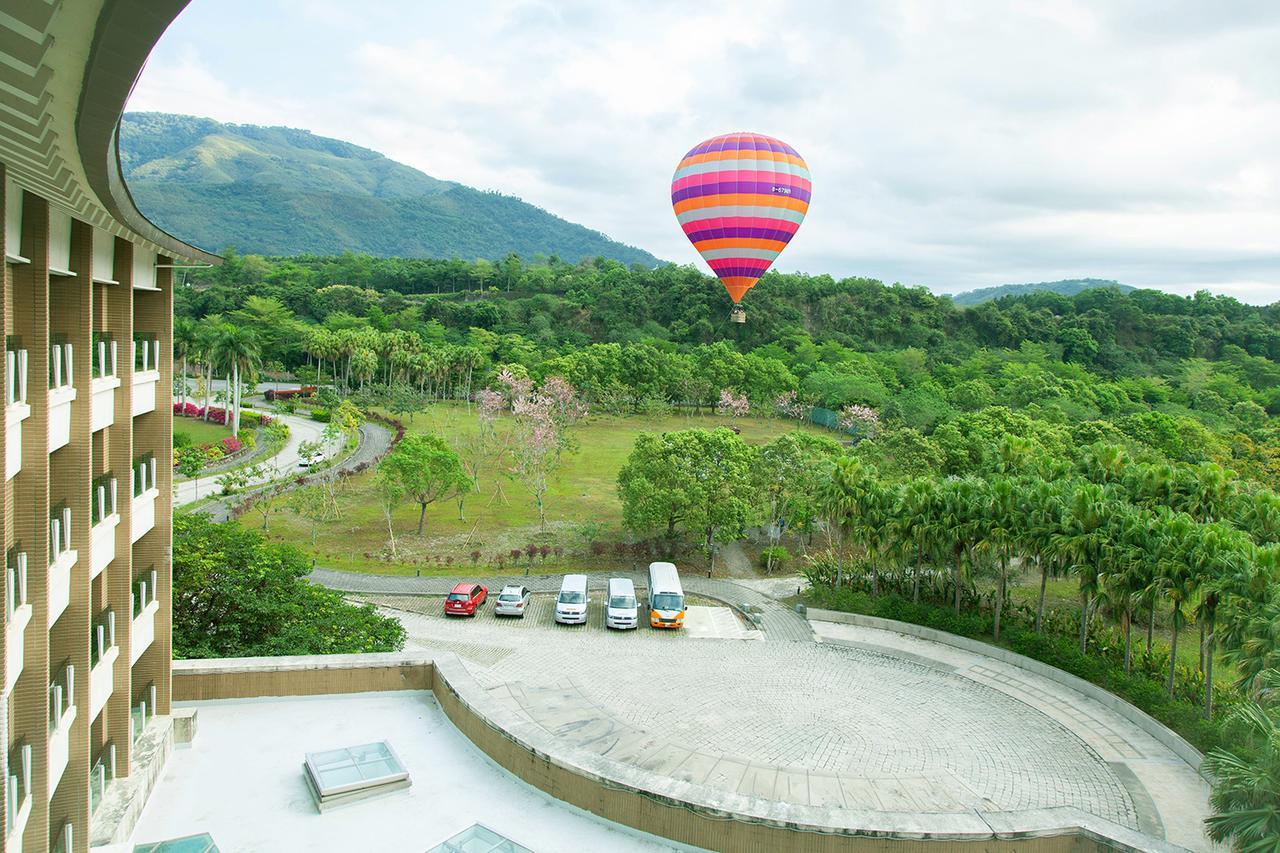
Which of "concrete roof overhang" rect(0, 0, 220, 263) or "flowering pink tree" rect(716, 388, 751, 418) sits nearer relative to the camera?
"concrete roof overhang" rect(0, 0, 220, 263)

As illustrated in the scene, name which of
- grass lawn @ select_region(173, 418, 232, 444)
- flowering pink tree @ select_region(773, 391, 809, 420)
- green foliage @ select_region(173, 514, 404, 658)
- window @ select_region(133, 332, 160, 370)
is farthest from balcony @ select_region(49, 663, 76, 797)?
flowering pink tree @ select_region(773, 391, 809, 420)

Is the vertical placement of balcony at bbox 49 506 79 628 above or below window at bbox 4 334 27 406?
below

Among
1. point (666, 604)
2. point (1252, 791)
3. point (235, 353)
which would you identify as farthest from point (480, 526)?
point (1252, 791)

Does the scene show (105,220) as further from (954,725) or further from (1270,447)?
(1270,447)

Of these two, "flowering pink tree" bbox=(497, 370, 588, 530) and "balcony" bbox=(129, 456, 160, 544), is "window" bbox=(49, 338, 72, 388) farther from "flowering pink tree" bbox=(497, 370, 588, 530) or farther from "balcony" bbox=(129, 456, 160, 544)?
"flowering pink tree" bbox=(497, 370, 588, 530)

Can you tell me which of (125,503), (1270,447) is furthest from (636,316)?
(125,503)

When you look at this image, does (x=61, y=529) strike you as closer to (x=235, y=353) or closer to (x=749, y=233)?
(x=749, y=233)

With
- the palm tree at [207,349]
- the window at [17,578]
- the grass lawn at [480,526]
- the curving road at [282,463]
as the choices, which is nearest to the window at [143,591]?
the window at [17,578]
